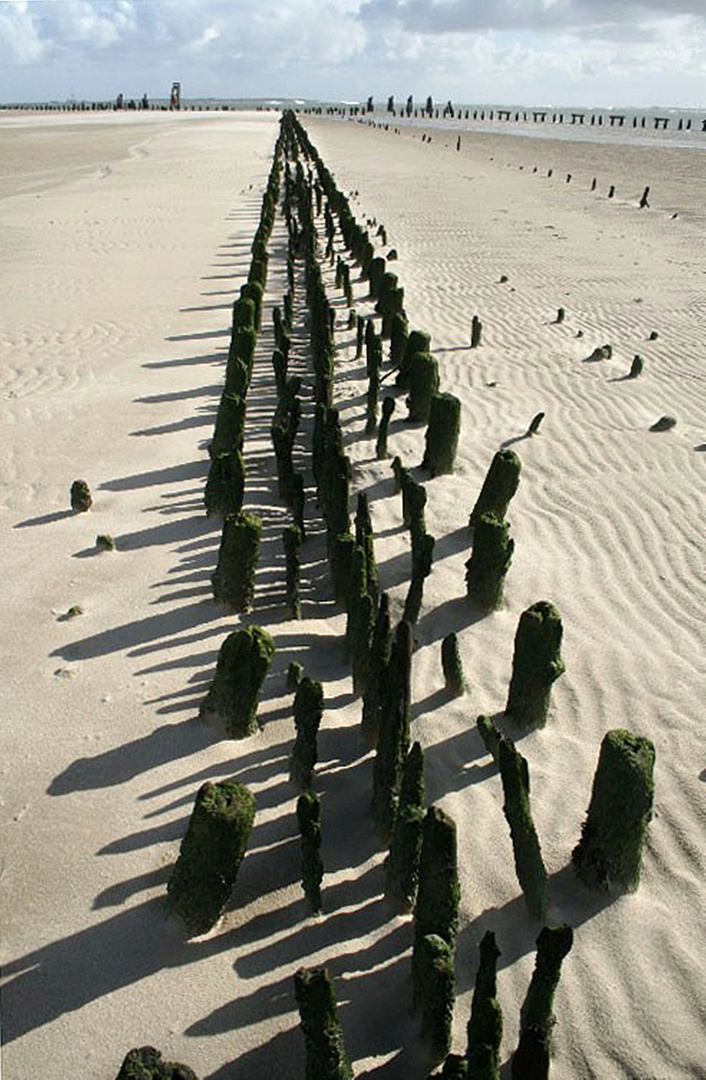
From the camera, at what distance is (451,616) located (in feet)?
16.1

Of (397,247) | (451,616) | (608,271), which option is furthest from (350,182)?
(451,616)

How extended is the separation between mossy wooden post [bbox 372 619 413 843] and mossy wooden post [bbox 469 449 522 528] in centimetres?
219

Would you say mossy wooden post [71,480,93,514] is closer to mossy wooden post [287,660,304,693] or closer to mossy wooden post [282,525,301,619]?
mossy wooden post [282,525,301,619]

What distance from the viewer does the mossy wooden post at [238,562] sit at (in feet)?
14.9

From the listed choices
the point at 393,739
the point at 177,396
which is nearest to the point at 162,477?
the point at 177,396

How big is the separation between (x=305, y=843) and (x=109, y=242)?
1461 centimetres

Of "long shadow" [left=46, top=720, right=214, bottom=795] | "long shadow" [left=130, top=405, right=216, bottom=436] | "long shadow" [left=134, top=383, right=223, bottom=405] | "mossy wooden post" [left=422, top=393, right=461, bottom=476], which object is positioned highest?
"mossy wooden post" [left=422, top=393, right=461, bottom=476]

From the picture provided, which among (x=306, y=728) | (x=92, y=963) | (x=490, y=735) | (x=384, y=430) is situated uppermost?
(x=384, y=430)

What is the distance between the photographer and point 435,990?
2.49 metres

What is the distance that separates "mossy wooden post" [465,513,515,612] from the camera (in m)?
4.69

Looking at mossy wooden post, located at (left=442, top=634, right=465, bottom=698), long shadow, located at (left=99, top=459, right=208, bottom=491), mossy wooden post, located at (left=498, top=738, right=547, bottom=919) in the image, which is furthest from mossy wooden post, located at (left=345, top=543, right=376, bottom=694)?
long shadow, located at (left=99, top=459, right=208, bottom=491)

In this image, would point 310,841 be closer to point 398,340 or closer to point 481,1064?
point 481,1064

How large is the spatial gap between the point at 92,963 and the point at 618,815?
5.91 feet

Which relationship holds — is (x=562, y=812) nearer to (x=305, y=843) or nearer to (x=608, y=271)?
(x=305, y=843)
